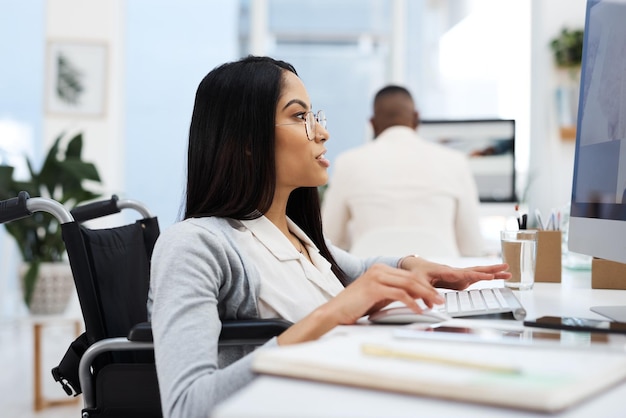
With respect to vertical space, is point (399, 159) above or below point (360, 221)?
above

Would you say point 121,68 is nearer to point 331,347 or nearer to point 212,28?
point 212,28

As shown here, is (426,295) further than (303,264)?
No

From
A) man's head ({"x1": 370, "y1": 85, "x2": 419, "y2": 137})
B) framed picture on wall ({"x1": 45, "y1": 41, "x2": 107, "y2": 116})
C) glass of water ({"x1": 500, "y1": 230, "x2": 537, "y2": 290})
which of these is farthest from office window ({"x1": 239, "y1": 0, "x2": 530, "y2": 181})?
glass of water ({"x1": 500, "y1": 230, "x2": 537, "y2": 290})

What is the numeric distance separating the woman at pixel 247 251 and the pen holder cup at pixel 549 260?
0.33 m

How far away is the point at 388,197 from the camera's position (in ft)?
9.11

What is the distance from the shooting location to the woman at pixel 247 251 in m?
0.91

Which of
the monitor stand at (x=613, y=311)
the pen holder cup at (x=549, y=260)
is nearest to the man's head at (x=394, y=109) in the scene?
the pen holder cup at (x=549, y=260)

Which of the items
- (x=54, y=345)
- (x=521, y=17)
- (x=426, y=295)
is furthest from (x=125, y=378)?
(x=521, y=17)

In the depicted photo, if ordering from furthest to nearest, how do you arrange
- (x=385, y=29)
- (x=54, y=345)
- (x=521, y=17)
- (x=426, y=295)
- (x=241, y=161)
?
(x=385, y=29)
(x=521, y=17)
(x=54, y=345)
(x=241, y=161)
(x=426, y=295)

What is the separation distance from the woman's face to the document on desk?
0.64 m

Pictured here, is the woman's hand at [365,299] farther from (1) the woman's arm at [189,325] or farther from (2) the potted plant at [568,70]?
(2) the potted plant at [568,70]

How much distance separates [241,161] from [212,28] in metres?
4.41

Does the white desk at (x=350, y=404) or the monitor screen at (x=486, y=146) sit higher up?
the monitor screen at (x=486, y=146)

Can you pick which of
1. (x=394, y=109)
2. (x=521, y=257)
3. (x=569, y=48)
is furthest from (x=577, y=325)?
(x=569, y=48)
